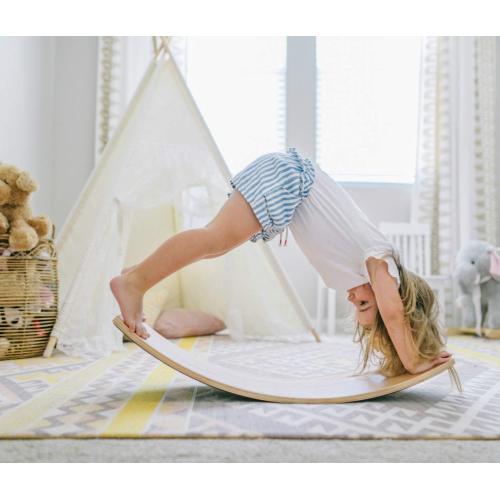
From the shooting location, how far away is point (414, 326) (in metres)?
1.29

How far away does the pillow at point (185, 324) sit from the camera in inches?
104

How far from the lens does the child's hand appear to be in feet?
4.17

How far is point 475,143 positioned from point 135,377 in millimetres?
3183

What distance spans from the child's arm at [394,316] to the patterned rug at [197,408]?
0.09 metres

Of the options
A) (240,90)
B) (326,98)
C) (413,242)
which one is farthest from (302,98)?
(413,242)

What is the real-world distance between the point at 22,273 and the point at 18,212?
0.81 ft

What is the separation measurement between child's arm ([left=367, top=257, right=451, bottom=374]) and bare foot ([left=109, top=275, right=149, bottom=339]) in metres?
0.60

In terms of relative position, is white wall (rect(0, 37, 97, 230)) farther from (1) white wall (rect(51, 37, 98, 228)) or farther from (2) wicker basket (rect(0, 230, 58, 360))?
(2) wicker basket (rect(0, 230, 58, 360))

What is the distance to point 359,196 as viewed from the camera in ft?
12.5

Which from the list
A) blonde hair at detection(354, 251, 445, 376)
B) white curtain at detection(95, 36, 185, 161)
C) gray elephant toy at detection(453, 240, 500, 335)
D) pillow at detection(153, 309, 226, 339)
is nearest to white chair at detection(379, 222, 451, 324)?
gray elephant toy at detection(453, 240, 500, 335)

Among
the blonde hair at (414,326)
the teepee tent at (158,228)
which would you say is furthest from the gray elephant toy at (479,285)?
the blonde hair at (414,326)

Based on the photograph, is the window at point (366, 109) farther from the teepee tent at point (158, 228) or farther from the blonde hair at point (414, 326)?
the blonde hair at point (414, 326)

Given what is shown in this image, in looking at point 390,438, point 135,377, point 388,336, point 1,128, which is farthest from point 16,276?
point 390,438
